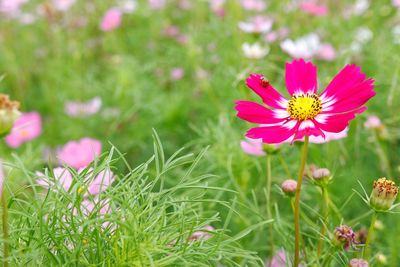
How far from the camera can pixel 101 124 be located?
191 cm

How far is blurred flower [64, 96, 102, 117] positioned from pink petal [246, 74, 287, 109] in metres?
1.17

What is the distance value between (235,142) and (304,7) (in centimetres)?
117

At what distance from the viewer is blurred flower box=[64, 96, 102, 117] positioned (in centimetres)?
190

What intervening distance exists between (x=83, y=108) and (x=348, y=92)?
4.37ft

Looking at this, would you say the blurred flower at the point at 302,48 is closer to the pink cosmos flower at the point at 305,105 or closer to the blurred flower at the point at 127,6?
the pink cosmos flower at the point at 305,105

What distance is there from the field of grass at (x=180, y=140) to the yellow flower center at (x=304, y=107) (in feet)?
0.27

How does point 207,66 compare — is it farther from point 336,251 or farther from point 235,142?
point 336,251

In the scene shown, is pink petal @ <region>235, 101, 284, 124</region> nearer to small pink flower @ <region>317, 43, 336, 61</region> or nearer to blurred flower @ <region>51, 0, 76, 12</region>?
small pink flower @ <region>317, 43, 336, 61</region>

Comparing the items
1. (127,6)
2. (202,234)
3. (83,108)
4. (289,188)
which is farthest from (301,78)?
(127,6)

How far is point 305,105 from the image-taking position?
2.56ft

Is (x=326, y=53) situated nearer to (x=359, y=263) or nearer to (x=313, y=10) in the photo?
(x=313, y=10)

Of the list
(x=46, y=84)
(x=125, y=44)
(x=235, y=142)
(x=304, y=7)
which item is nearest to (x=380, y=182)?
(x=235, y=142)

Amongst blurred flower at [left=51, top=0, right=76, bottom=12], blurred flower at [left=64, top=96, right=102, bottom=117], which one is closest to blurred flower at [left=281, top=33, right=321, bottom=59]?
blurred flower at [left=64, top=96, right=102, bottom=117]

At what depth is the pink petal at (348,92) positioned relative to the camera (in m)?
0.70
